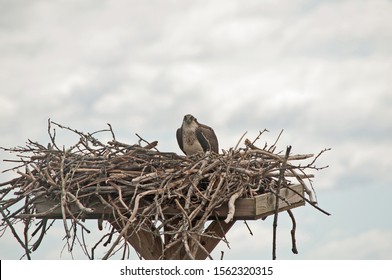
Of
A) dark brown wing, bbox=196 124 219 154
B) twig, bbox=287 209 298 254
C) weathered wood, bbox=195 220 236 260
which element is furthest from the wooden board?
dark brown wing, bbox=196 124 219 154

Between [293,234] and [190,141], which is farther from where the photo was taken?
[190,141]

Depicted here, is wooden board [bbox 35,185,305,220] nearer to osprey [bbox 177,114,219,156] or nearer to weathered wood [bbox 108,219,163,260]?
weathered wood [bbox 108,219,163,260]

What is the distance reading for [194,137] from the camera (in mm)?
7715

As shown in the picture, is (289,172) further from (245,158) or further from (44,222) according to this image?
(44,222)

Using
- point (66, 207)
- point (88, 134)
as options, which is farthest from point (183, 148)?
point (66, 207)

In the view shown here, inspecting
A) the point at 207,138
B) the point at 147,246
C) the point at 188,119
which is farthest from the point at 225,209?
the point at 188,119

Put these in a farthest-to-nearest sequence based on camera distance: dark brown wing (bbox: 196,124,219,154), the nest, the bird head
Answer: the bird head → dark brown wing (bbox: 196,124,219,154) → the nest

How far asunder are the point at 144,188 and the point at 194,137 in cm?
213

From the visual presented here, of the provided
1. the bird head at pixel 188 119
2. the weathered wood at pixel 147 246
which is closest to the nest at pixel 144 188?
the weathered wood at pixel 147 246

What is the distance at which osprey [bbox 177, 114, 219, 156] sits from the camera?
7633 mm

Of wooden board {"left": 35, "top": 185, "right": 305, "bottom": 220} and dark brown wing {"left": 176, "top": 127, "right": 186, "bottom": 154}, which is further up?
dark brown wing {"left": 176, "top": 127, "right": 186, "bottom": 154}

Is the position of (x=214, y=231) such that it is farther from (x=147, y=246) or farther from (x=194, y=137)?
(x=194, y=137)

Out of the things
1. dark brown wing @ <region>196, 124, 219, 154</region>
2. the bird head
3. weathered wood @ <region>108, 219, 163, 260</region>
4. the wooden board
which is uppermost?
the bird head

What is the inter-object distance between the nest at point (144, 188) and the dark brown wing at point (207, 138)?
1218 mm
